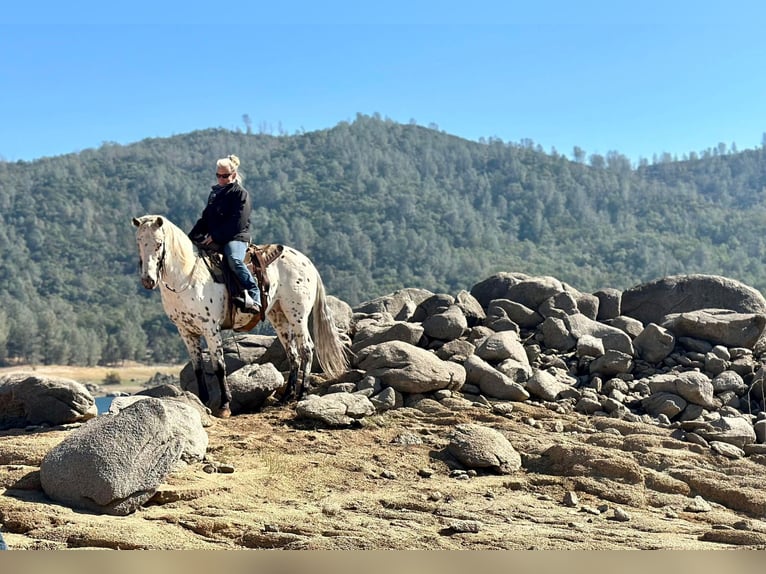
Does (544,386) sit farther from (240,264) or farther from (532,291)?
(240,264)

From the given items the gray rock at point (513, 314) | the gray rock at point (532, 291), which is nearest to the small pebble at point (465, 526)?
the gray rock at point (513, 314)

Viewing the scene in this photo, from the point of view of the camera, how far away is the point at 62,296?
96.8m

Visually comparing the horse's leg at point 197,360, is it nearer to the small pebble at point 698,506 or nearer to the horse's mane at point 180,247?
the horse's mane at point 180,247

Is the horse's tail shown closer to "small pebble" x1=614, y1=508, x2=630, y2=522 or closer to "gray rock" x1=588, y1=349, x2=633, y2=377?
"gray rock" x1=588, y1=349, x2=633, y2=377

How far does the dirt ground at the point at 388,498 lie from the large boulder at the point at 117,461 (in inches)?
5.4

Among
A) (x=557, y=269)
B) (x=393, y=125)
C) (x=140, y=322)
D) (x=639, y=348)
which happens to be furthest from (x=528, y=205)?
(x=639, y=348)

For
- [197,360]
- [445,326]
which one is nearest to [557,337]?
[445,326]

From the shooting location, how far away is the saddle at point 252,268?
10.0 metres

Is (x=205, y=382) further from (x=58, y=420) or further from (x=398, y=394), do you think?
(x=398, y=394)

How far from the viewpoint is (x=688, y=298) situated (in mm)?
14562

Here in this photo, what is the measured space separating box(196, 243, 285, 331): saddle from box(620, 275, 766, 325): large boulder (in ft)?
24.1

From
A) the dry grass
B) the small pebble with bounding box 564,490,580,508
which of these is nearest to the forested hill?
the dry grass

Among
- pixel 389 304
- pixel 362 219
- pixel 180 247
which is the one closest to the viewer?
pixel 180 247

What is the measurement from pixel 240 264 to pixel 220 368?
1330 mm
